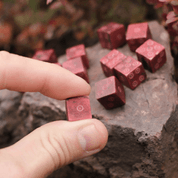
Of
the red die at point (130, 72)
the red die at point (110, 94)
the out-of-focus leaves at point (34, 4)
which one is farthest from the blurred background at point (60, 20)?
the red die at point (110, 94)

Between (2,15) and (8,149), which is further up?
(2,15)

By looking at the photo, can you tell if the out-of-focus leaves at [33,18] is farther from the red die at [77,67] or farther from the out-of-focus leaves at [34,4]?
the red die at [77,67]

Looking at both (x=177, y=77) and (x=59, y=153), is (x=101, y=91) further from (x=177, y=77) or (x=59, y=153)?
(x=177, y=77)

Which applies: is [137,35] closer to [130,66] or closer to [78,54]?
[130,66]

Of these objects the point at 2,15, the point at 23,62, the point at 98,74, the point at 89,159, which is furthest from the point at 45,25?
the point at 89,159

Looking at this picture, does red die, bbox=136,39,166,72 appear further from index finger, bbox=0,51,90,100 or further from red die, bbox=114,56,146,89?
index finger, bbox=0,51,90,100

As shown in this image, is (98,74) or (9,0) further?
(9,0)
